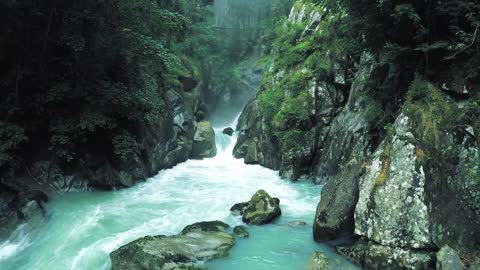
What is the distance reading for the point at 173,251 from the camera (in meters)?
7.11

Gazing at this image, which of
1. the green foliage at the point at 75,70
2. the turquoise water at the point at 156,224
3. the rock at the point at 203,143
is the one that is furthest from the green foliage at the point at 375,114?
the rock at the point at 203,143

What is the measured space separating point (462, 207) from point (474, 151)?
3.68ft

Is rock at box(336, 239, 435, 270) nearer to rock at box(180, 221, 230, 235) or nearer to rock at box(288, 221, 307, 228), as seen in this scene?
rock at box(288, 221, 307, 228)

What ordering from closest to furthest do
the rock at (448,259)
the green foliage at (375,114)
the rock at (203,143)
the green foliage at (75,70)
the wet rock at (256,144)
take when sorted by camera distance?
the rock at (448,259), the green foliage at (75,70), the green foliage at (375,114), the wet rock at (256,144), the rock at (203,143)

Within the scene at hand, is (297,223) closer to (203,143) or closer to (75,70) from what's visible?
(75,70)

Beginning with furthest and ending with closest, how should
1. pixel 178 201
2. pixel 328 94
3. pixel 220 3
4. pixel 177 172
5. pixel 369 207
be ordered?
pixel 220 3 → pixel 177 172 → pixel 328 94 → pixel 178 201 → pixel 369 207

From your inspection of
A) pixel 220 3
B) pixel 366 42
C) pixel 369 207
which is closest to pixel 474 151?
pixel 369 207

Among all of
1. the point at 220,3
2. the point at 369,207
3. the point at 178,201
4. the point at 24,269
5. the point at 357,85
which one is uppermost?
the point at 220,3

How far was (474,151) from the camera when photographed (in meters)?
6.52

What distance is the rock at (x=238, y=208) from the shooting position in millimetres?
10375

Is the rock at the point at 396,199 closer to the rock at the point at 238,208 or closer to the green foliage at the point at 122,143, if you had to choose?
the rock at the point at 238,208

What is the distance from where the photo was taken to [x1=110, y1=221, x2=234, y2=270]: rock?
6.73 m

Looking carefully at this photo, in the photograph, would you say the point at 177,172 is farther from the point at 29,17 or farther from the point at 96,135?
the point at 29,17

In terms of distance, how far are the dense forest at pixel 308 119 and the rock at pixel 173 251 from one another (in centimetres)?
5
